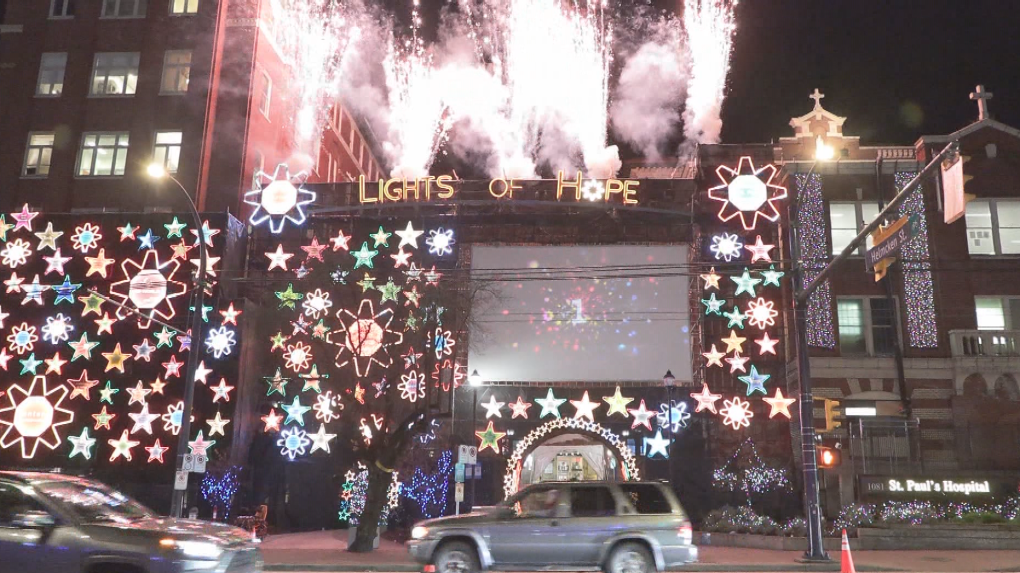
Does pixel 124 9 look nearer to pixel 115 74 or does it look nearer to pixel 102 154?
pixel 115 74

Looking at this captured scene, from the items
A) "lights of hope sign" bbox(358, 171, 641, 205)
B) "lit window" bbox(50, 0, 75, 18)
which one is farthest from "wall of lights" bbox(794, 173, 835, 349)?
"lit window" bbox(50, 0, 75, 18)

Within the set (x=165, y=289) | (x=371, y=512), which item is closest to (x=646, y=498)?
(x=371, y=512)

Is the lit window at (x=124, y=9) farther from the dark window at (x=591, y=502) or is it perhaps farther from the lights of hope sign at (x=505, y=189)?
the dark window at (x=591, y=502)

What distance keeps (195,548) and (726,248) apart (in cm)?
2645

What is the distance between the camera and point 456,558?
15367 millimetres

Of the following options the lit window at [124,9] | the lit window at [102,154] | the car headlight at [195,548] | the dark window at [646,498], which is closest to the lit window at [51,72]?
the lit window at [124,9]

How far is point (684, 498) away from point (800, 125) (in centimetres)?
1866

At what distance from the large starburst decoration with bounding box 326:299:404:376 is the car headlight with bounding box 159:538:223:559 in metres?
18.1

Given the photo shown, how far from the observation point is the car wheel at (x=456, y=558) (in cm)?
1531

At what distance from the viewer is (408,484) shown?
32.1 metres

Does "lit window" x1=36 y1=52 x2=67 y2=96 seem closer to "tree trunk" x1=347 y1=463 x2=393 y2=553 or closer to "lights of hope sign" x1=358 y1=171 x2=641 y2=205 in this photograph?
"lights of hope sign" x1=358 y1=171 x2=641 y2=205

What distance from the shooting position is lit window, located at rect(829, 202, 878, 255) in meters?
31.9

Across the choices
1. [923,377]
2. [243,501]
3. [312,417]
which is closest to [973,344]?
[923,377]

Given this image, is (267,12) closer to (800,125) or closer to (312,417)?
(312,417)
